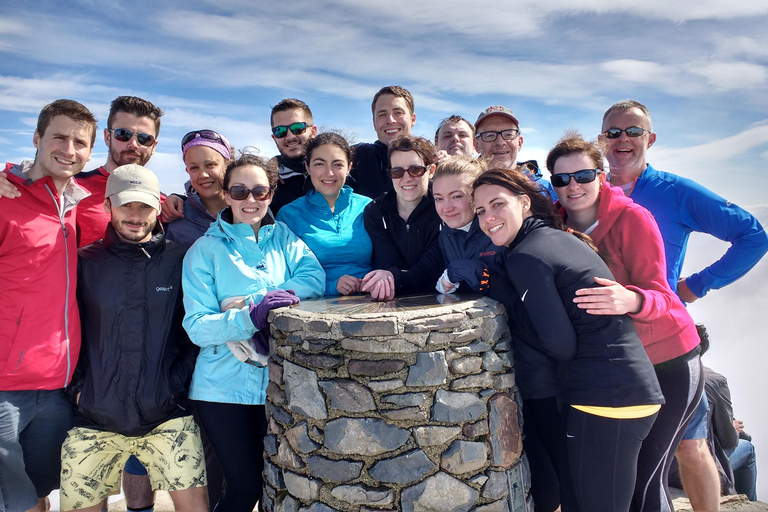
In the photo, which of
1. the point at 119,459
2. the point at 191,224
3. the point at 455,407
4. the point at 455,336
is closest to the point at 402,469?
the point at 455,407

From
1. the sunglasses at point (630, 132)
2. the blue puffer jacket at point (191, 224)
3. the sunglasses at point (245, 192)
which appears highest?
the sunglasses at point (630, 132)

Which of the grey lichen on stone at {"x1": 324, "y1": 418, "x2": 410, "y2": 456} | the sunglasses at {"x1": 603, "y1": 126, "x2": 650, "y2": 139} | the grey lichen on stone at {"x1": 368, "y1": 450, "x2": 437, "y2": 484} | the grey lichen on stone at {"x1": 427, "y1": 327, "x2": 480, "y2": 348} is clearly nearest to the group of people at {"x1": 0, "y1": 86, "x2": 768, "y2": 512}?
the grey lichen on stone at {"x1": 427, "y1": 327, "x2": 480, "y2": 348}

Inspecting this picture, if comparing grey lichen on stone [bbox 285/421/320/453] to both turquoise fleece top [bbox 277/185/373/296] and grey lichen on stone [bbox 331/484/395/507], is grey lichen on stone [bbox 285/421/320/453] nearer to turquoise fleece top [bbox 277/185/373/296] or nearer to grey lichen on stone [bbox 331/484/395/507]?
grey lichen on stone [bbox 331/484/395/507]

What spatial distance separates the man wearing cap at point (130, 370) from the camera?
334 cm

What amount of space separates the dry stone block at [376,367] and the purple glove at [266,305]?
26.2 inches

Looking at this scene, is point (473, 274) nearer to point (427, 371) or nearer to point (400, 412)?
point (427, 371)

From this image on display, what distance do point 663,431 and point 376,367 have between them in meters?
1.94

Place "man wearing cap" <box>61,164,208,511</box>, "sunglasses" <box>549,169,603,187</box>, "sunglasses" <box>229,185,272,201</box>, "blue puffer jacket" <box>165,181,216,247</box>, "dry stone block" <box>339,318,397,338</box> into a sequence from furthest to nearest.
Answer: "blue puffer jacket" <box>165,181,216,247</box>
"sunglasses" <box>229,185,272,201</box>
"sunglasses" <box>549,169,603,187</box>
"man wearing cap" <box>61,164,208,511</box>
"dry stone block" <box>339,318,397,338</box>

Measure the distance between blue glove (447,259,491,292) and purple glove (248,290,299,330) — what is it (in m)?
1.13

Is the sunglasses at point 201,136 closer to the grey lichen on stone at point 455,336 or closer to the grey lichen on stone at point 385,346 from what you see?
the grey lichen on stone at point 385,346

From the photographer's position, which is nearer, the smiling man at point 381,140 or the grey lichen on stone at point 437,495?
the grey lichen on stone at point 437,495

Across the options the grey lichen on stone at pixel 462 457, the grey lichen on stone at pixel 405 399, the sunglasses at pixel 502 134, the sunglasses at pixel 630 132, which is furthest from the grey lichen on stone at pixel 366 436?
the sunglasses at pixel 630 132

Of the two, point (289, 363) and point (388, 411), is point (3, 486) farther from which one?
point (388, 411)

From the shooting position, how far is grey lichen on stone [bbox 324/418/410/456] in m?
2.99
